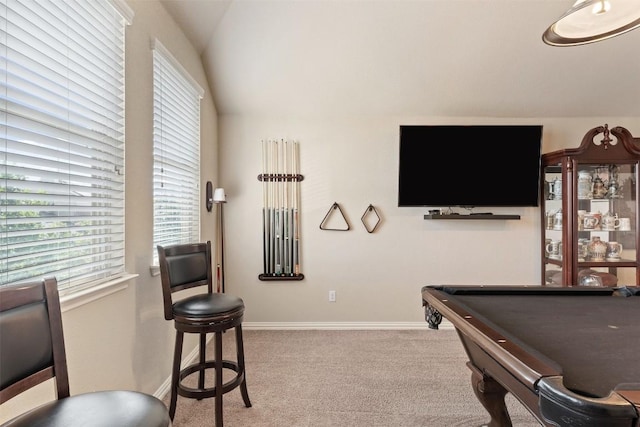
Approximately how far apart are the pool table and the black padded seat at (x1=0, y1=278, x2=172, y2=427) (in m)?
1.04

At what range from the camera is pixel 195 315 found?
169 cm

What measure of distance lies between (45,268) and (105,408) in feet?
2.39

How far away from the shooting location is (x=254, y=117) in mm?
3381

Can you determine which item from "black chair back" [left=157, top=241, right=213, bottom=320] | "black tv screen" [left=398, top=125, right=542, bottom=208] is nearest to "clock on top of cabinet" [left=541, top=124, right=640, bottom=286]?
"black tv screen" [left=398, top=125, right=542, bottom=208]

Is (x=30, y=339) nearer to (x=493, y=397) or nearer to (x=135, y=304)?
(x=135, y=304)

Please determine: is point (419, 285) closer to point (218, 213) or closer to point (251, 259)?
point (251, 259)

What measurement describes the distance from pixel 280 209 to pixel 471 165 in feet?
6.59

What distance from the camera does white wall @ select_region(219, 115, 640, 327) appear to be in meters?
3.38

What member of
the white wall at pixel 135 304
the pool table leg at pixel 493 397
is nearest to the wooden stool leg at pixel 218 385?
the white wall at pixel 135 304

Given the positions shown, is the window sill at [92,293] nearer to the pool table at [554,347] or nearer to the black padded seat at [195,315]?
the black padded seat at [195,315]

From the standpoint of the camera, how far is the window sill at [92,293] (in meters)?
1.33

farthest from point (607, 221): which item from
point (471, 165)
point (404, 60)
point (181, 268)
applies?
point (181, 268)

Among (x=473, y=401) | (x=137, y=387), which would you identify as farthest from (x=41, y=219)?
(x=473, y=401)

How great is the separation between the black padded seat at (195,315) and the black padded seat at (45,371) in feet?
2.34
